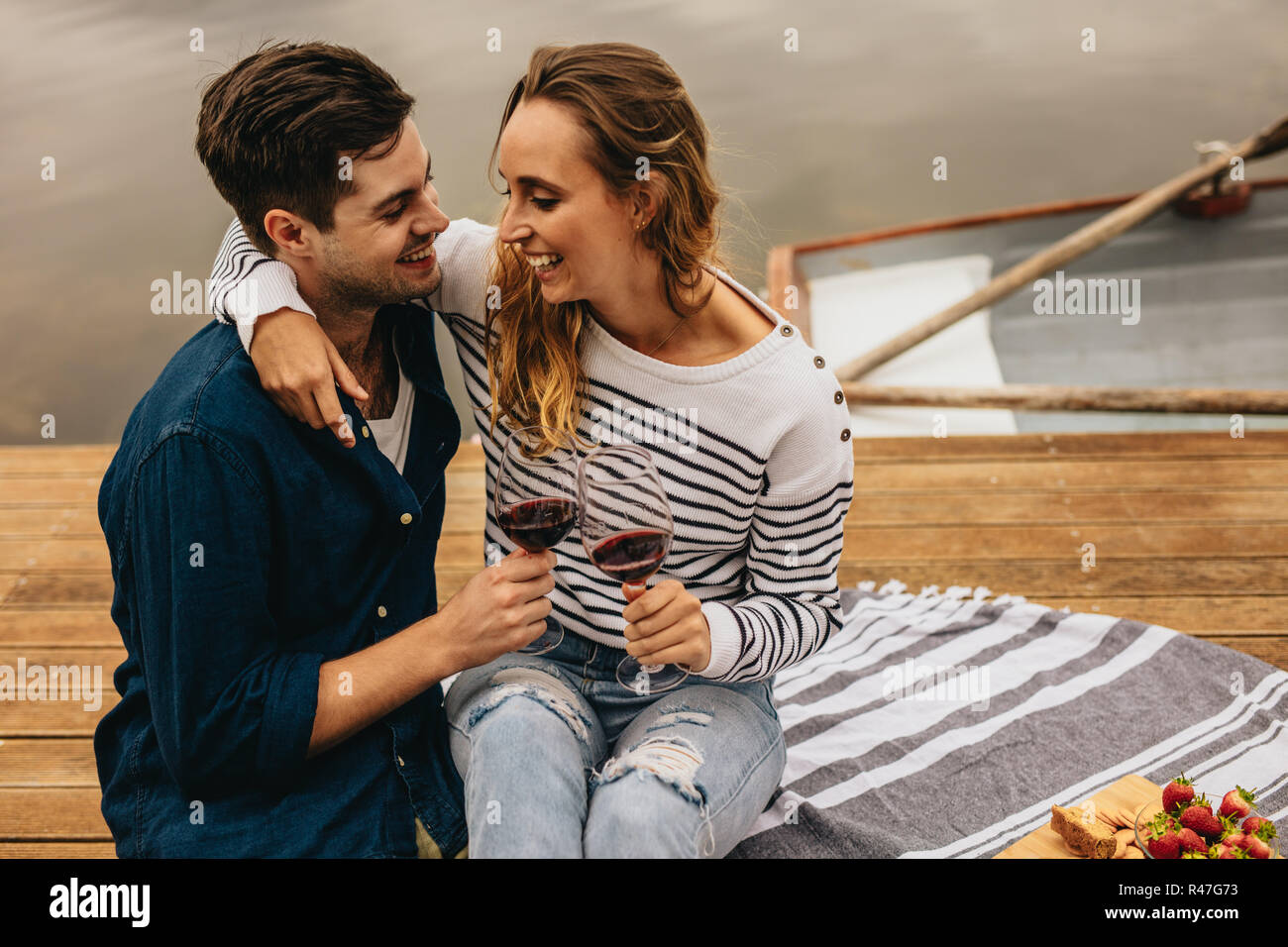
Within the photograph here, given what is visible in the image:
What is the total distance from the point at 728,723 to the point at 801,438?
41 centimetres

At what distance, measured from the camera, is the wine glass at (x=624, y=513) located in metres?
1.29

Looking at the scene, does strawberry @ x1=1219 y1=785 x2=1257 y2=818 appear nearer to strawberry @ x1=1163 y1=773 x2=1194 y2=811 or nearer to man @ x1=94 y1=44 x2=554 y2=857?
strawberry @ x1=1163 y1=773 x2=1194 y2=811

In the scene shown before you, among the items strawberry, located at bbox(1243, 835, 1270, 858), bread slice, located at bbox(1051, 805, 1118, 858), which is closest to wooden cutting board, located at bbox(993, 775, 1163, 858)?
bread slice, located at bbox(1051, 805, 1118, 858)

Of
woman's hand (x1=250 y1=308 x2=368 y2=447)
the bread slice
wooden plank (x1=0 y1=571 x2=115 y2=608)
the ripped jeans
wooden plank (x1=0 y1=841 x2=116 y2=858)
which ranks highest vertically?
woman's hand (x1=250 y1=308 x2=368 y2=447)

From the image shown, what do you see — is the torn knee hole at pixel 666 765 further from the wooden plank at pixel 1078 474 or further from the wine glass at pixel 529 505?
the wooden plank at pixel 1078 474

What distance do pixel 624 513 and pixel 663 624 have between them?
15 cm

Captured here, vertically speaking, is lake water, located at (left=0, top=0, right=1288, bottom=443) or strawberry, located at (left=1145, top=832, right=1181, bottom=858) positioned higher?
lake water, located at (left=0, top=0, right=1288, bottom=443)

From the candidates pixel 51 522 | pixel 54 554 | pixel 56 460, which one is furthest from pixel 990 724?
pixel 56 460

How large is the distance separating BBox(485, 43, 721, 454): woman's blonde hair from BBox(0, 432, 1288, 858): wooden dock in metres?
1.13

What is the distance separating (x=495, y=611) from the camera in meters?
1.36

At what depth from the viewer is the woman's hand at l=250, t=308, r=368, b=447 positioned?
1.33 metres

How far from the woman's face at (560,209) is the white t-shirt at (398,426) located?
0.97 feet

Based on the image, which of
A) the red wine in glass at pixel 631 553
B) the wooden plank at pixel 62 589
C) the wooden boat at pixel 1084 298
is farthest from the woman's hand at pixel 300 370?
the wooden boat at pixel 1084 298

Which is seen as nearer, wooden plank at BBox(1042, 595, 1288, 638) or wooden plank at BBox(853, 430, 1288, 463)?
wooden plank at BBox(1042, 595, 1288, 638)
